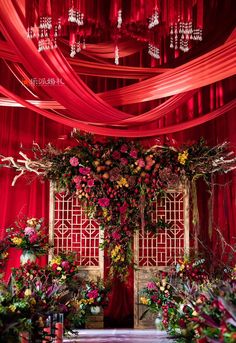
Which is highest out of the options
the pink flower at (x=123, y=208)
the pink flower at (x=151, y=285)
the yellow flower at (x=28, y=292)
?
the pink flower at (x=123, y=208)

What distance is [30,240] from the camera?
6.50 meters

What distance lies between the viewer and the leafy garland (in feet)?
22.4

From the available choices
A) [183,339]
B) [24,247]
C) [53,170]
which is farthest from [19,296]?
[53,170]

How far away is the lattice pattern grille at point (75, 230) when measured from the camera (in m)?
7.14

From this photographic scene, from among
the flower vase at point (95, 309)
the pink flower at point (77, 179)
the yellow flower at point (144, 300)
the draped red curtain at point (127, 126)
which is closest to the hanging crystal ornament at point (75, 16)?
the draped red curtain at point (127, 126)

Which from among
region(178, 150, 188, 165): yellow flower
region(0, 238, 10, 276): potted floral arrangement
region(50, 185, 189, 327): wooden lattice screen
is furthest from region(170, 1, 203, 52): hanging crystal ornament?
region(0, 238, 10, 276): potted floral arrangement

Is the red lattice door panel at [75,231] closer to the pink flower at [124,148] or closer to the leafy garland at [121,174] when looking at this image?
the leafy garland at [121,174]

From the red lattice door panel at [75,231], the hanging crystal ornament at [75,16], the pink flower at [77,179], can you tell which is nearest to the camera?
the hanging crystal ornament at [75,16]

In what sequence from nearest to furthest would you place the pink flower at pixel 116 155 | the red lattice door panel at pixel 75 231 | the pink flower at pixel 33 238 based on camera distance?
the pink flower at pixel 33 238 < the pink flower at pixel 116 155 < the red lattice door panel at pixel 75 231

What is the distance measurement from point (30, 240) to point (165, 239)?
1720mm

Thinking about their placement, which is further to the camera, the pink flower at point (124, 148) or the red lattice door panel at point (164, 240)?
the red lattice door panel at point (164, 240)

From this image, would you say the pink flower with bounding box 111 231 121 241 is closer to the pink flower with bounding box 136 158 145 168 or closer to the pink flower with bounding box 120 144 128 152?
the pink flower with bounding box 136 158 145 168

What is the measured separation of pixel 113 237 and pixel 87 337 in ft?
4.32

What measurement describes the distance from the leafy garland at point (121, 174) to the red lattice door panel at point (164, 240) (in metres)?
0.19
